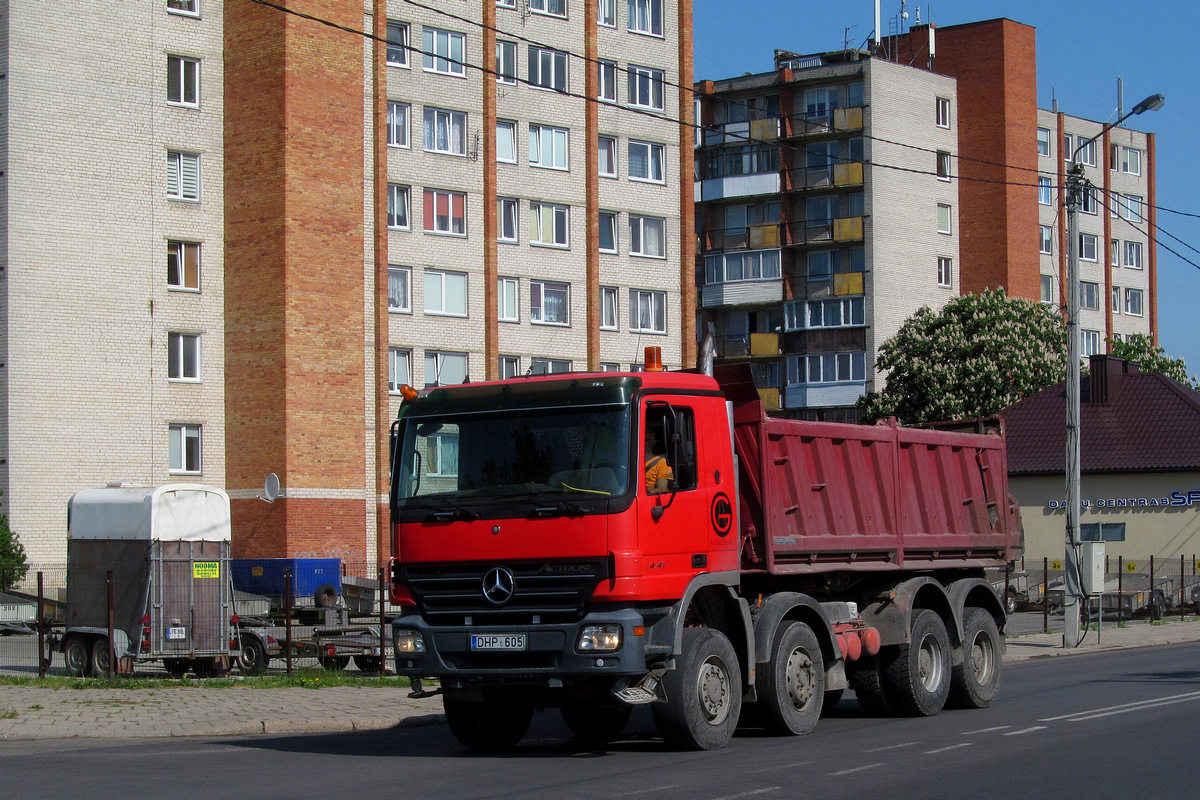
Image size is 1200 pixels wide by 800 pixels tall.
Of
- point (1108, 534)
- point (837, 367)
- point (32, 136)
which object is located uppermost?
point (32, 136)

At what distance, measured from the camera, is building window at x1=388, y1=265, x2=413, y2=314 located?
45844 mm

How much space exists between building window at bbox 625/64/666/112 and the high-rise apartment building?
224 centimetres

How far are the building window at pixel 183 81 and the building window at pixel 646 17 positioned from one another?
16.3 meters

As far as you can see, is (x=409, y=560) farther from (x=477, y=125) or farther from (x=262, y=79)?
(x=477, y=125)

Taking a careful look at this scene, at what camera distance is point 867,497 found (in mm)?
14492

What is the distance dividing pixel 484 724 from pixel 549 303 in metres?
37.4

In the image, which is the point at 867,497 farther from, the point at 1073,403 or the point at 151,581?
the point at 1073,403

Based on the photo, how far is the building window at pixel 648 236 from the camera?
52406 mm

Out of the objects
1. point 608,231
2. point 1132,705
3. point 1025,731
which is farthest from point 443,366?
point 1025,731

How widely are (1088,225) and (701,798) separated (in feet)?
255

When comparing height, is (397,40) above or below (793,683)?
above

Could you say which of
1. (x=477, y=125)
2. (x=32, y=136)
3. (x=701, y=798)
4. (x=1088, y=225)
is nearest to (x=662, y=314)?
(x=477, y=125)

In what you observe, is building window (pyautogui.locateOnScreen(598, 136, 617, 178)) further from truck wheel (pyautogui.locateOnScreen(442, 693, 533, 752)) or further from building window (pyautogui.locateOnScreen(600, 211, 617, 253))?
truck wheel (pyautogui.locateOnScreen(442, 693, 533, 752))

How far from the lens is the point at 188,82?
Result: 141 feet
